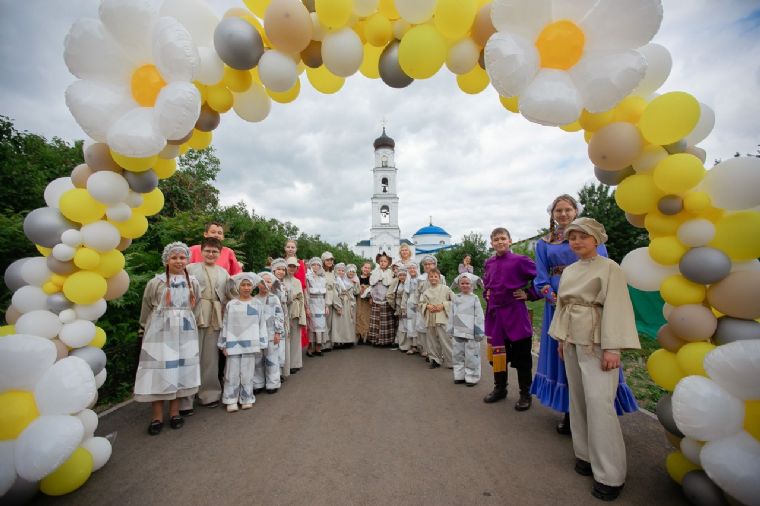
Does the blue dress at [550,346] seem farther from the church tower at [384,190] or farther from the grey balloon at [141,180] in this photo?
the church tower at [384,190]

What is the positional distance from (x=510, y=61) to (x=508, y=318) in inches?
A: 112

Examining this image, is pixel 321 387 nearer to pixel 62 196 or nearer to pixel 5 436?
pixel 5 436

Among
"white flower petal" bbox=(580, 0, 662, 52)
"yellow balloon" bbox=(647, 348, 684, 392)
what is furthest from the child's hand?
"white flower petal" bbox=(580, 0, 662, 52)

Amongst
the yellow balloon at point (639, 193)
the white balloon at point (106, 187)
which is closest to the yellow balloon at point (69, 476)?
the white balloon at point (106, 187)

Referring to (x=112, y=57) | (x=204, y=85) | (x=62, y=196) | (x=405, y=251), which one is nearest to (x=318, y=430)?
(x=62, y=196)

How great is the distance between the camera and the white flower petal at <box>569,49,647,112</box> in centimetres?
200

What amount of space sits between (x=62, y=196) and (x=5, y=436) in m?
1.67

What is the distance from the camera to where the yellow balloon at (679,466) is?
2.22 meters

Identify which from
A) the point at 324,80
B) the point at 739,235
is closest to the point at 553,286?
the point at 739,235

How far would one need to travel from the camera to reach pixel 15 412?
2.02m

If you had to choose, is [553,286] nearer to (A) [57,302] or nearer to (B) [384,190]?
(A) [57,302]

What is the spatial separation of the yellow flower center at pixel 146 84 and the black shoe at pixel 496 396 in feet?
15.1

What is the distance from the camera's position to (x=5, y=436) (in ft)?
6.51

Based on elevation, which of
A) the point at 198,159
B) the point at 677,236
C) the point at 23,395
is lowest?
the point at 23,395
